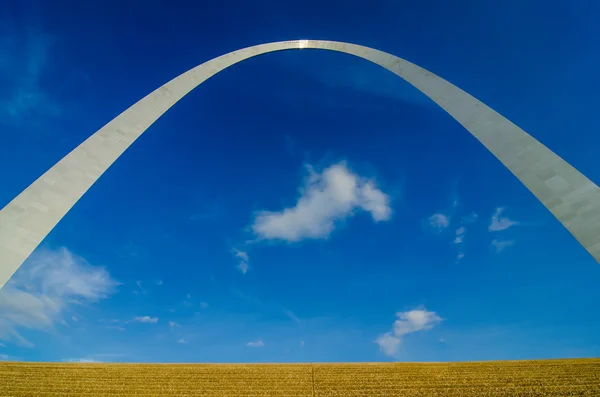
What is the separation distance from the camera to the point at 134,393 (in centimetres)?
1159

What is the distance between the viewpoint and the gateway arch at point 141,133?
32.8ft

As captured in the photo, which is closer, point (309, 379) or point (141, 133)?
point (309, 379)

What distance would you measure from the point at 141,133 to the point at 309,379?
42.3 ft

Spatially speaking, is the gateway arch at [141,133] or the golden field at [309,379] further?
the golden field at [309,379]

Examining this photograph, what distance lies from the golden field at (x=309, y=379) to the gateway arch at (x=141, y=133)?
208 inches

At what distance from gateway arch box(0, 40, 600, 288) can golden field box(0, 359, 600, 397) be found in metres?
5.28

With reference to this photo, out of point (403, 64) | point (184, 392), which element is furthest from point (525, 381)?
point (403, 64)

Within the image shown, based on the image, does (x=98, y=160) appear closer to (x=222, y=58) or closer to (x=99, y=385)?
(x=99, y=385)

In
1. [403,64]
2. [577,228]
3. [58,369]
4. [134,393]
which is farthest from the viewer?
[403,64]

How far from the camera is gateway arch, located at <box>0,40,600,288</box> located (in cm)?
998

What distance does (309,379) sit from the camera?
13.0 metres

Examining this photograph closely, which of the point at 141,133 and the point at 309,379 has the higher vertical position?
the point at 141,133

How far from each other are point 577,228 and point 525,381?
18.8 feet

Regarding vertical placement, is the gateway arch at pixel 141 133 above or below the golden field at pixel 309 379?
above
